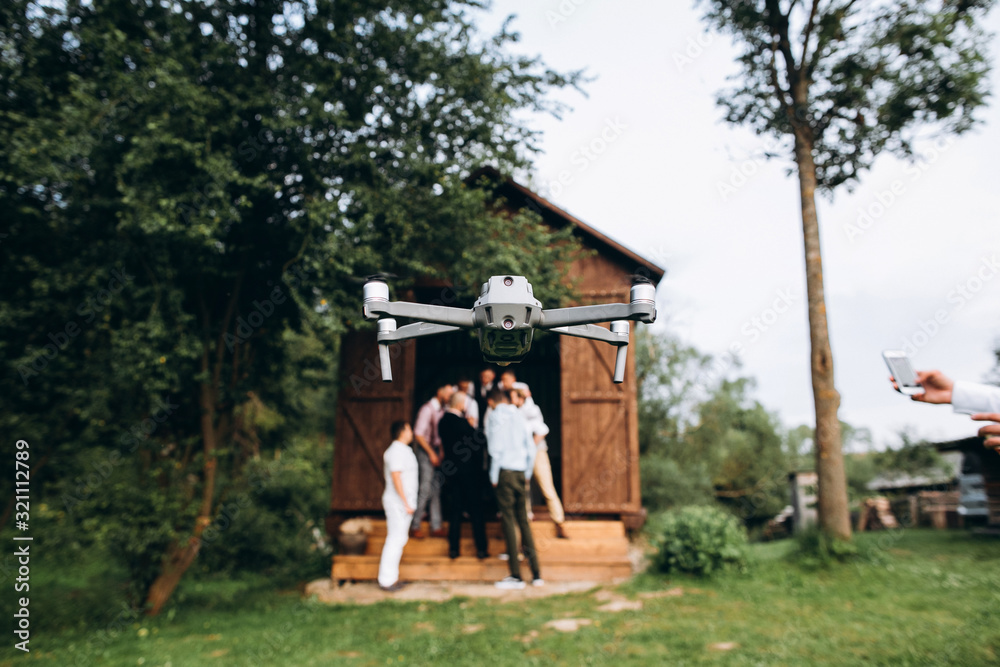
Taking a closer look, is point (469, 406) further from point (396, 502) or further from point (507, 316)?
point (507, 316)

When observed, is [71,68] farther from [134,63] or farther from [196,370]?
[196,370]

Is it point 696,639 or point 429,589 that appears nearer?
point 696,639

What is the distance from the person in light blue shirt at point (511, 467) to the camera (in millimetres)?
7312

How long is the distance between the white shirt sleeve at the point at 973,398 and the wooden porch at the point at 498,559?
6.28 meters

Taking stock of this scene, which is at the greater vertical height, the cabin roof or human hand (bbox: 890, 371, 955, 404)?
the cabin roof

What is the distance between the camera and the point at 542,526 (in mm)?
8680

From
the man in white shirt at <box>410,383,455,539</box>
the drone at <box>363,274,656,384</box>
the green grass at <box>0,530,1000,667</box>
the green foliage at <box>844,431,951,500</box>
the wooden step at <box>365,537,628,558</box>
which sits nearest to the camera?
the drone at <box>363,274,656,384</box>

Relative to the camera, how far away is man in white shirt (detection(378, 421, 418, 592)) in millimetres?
7363

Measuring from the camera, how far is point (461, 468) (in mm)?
7848

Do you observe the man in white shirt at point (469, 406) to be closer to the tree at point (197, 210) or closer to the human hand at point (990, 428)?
the tree at point (197, 210)

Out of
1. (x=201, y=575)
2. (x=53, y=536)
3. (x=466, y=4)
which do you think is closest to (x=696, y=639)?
(x=53, y=536)

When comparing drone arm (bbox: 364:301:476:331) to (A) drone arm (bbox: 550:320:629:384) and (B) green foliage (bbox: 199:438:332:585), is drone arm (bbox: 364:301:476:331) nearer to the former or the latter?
(A) drone arm (bbox: 550:320:629:384)

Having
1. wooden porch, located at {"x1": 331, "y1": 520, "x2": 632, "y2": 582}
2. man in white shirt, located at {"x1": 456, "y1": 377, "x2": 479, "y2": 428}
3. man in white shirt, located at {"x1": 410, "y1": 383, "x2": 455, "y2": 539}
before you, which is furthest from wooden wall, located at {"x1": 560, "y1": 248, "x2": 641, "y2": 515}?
man in white shirt, located at {"x1": 410, "y1": 383, "x2": 455, "y2": 539}

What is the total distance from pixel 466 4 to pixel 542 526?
7.45m
